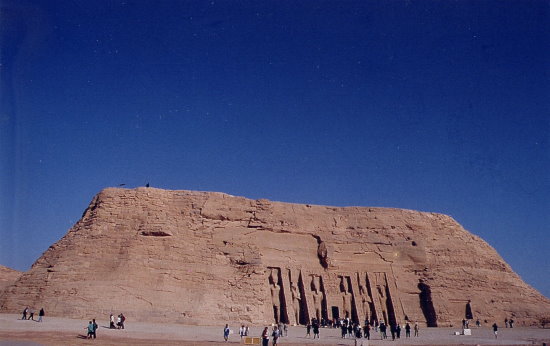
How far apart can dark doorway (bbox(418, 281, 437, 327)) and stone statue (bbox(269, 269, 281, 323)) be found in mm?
10196

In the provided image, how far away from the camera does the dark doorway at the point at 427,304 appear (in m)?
37.0

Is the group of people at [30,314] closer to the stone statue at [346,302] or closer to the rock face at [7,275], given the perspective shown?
the rock face at [7,275]

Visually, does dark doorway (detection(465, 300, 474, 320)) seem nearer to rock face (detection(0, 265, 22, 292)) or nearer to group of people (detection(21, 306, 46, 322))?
group of people (detection(21, 306, 46, 322))

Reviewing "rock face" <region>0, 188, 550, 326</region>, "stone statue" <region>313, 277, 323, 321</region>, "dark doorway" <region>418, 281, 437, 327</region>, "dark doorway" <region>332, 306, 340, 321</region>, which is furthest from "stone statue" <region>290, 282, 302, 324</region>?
"dark doorway" <region>418, 281, 437, 327</region>

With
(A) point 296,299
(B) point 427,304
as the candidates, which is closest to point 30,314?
(A) point 296,299

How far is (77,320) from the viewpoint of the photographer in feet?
88.7

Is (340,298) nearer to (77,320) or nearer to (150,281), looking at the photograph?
(150,281)

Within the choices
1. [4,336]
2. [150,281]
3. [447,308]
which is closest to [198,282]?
[150,281]

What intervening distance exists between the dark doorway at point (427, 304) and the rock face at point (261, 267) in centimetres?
8

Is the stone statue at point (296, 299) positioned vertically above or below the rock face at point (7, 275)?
below

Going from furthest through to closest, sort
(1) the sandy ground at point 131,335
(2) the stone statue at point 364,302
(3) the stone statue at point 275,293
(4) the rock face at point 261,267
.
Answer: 1. (2) the stone statue at point 364,302
2. (3) the stone statue at point 275,293
3. (4) the rock face at point 261,267
4. (1) the sandy ground at point 131,335

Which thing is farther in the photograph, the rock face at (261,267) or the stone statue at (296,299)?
the stone statue at (296,299)

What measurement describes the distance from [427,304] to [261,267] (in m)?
12.1

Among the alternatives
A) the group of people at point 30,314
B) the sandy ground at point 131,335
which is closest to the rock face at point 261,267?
the group of people at point 30,314
